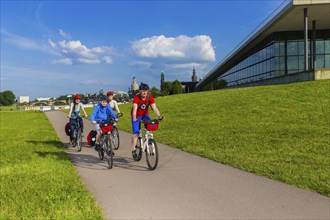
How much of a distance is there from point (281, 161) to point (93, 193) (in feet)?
14.5

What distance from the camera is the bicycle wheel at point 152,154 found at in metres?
7.25

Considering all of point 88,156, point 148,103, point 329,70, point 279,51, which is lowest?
point 88,156

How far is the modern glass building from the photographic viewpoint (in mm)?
30516

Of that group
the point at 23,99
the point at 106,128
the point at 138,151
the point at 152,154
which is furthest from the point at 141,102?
the point at 23,99

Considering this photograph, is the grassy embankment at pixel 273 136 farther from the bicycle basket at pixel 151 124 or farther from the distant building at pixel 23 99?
the distant building at pixel 23 99

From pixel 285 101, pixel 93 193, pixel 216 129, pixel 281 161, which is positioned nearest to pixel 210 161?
pixel 281 161

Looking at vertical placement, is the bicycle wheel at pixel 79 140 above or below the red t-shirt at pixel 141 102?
below

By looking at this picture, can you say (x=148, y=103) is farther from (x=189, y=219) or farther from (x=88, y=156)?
(x=189, y=219)

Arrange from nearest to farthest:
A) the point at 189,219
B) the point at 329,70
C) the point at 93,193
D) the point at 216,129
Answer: the point at 189,219, the point at 93,193, the point at 216,129, the point at 329,70

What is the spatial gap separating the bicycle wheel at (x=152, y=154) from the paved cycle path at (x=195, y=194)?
180 mm

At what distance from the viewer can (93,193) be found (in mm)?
5727

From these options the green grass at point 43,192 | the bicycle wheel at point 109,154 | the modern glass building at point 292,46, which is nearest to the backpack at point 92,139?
the green grass at point 43,192

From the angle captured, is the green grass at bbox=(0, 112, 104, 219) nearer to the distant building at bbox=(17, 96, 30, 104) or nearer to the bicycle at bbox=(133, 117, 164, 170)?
the bicycle at bbox=(133, 117, 164, 170)

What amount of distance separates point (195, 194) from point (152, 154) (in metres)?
2.12
